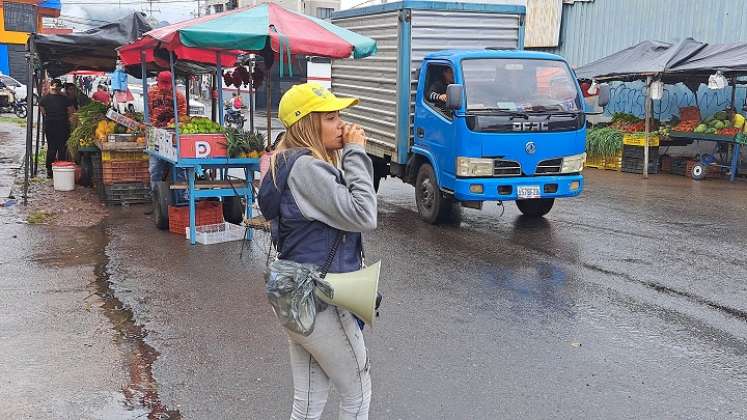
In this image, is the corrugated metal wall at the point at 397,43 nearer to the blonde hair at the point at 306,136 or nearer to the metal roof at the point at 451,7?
the metal roof at the point at 451,7

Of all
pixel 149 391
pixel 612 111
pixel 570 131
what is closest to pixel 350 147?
pixel 149 391

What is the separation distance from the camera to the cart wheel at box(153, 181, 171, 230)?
904cm

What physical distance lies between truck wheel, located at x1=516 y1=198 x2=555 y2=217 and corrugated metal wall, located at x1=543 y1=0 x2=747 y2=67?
331 inches

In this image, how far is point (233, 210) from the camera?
9.68m

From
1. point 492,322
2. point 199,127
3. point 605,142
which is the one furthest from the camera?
point 605,142

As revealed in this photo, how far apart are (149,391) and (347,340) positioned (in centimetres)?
205

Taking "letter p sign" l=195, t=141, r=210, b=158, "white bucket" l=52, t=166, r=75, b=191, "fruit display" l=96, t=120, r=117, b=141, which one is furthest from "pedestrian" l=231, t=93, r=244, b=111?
"letter p sign" l=195, t=141, r=210, b=158

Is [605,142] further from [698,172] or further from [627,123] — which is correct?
[698,172]

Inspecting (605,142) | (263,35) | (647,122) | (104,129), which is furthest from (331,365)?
(605,142)

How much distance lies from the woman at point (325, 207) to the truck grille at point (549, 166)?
21.1 feet

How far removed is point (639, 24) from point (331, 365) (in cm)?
1714

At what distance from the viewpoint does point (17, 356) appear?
197 inches

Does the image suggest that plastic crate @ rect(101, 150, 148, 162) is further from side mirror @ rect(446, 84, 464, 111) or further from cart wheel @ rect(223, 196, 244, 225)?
side mirror @ rect(446, 84, 464, 111)

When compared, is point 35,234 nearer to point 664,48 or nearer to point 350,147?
point 350,147
